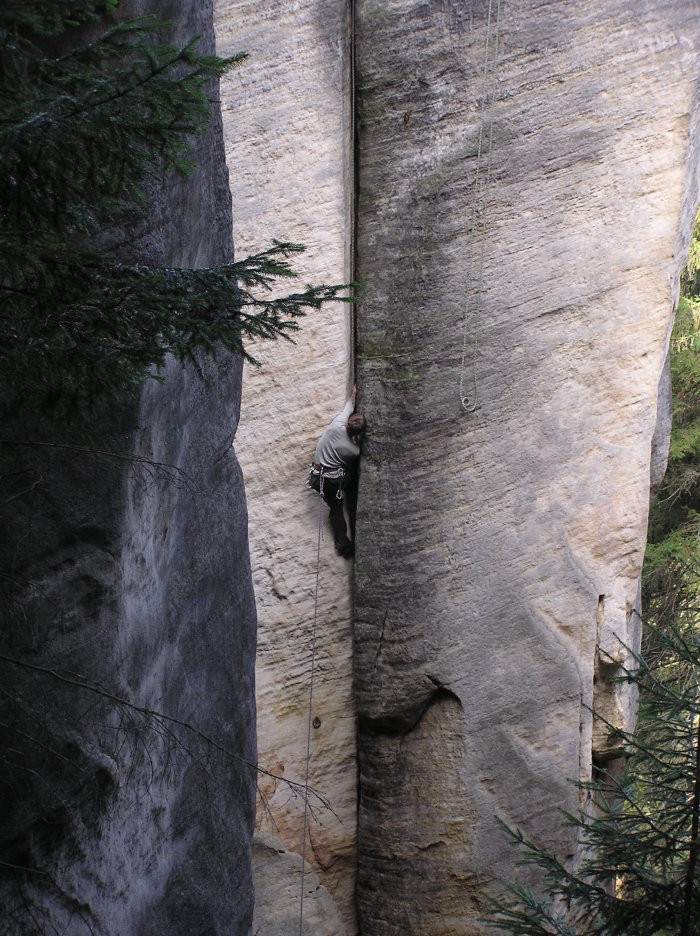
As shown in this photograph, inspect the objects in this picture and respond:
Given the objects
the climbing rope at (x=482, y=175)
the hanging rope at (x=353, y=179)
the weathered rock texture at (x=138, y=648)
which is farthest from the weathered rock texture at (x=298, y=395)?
Answer: the weathered rock texture at (x=138, y=648)

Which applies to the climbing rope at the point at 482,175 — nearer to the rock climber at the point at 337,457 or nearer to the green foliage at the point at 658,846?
the rock climber at the point at 337,457

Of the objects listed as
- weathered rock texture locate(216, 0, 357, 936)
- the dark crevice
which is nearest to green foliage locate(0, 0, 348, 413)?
weathered rock texture locate(216, 0, 357, 936)

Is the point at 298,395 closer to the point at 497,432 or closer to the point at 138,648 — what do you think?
the point at 497,432

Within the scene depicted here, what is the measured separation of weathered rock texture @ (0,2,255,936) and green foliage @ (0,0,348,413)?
58 centimetres

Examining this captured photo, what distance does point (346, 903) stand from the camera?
9617 mm

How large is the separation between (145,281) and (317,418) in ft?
19.0

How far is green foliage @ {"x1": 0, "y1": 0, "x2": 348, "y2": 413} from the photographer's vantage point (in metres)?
3.53

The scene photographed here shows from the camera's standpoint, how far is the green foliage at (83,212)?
3.53 meters

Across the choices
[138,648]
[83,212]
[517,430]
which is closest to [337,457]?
[517,430]

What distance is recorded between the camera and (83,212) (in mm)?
4074

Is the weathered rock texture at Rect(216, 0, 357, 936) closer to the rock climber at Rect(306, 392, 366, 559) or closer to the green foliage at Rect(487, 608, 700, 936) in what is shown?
the rock climber at Rect(306, 392, 366, 559)

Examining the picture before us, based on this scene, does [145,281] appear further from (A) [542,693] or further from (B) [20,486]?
(A) [542,693]

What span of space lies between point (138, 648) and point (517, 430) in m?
4.84

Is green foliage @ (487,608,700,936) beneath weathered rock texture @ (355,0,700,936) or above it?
beneath
